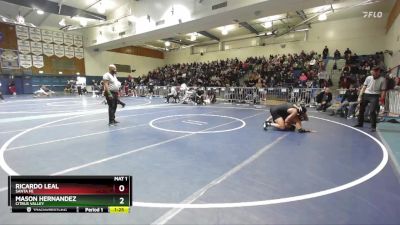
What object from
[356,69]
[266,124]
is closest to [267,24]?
[356,69]

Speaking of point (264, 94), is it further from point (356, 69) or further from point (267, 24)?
point (267, 24)

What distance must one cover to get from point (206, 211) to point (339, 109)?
9214 mm

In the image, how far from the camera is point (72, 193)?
192 cm

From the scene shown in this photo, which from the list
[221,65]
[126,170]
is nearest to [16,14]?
[221,65]

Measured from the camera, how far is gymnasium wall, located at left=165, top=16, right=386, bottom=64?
17984mm

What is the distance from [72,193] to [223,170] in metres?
2.16

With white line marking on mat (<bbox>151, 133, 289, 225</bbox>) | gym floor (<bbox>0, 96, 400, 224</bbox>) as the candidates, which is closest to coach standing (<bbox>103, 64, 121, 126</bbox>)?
gym floor (<bbox>0, 96, 400, 224</bbox>)

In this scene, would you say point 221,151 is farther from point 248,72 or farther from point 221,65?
point 221,65

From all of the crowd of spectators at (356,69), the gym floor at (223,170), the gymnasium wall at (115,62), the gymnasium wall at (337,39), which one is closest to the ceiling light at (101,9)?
the gymnasium wall at (115,62)

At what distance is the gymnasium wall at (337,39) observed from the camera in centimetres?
1798

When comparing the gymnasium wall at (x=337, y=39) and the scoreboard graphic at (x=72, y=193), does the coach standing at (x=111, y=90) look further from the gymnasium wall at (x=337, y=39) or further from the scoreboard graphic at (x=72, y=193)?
the gymnasium wall at (x=337, y=39)

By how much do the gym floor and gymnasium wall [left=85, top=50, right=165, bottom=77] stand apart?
76.0 feet

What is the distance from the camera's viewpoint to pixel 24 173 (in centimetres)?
333

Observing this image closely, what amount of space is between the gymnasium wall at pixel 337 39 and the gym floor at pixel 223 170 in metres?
16.0
